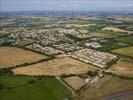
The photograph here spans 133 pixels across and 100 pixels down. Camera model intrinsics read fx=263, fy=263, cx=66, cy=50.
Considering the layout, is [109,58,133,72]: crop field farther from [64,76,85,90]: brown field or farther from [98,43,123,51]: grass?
[98,43,123,51]: grass

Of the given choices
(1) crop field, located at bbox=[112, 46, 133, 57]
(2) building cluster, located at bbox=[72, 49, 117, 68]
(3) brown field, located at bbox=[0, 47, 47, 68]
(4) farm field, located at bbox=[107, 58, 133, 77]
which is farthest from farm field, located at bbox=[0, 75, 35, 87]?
(1) crop field, located at bbox=[112, 46, 133, 57]

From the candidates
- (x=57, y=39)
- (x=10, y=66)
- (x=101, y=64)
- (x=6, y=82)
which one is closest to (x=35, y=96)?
(x=6, y=82)

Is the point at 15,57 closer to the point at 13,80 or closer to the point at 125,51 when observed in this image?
the point at 13,80

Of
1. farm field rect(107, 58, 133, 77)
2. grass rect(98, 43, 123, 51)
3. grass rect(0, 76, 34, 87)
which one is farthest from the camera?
grass rect(98, 43, 123, 51)

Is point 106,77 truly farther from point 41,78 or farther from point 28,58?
point 28,58

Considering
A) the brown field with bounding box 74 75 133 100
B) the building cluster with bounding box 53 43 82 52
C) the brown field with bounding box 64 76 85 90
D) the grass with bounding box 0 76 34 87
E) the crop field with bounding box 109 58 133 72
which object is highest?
the grass with bounding box 0 76 34 87

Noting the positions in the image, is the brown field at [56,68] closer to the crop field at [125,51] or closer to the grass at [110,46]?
the crop field at [125,51]

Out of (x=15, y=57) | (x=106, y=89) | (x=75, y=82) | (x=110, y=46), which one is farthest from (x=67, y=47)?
(x=106, y=89)
